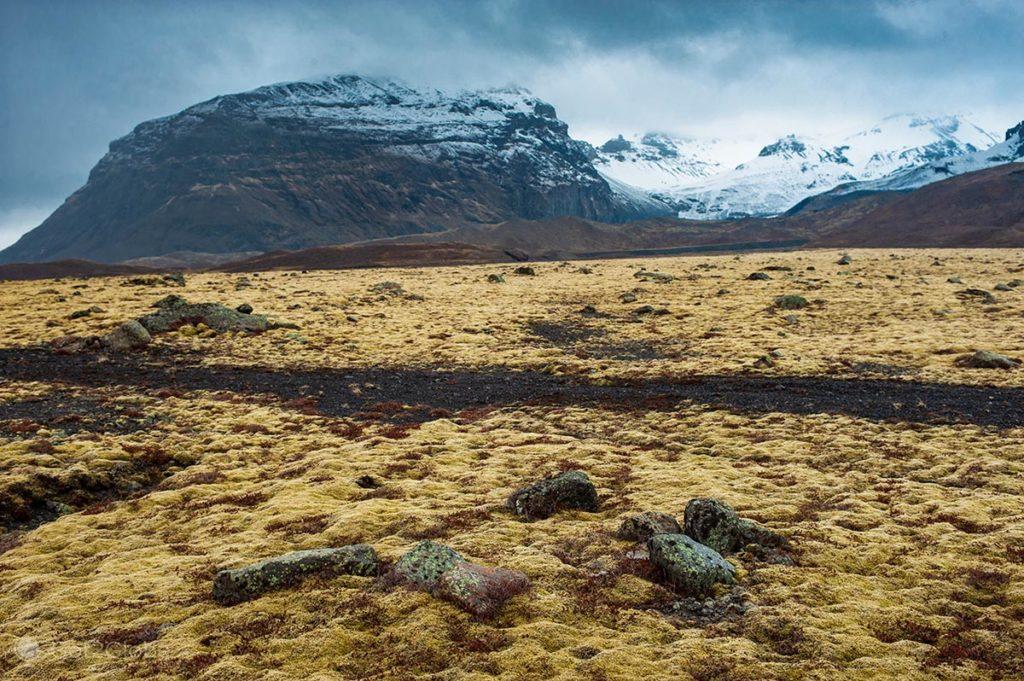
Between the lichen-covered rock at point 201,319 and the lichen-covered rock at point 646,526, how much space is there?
38967 mm

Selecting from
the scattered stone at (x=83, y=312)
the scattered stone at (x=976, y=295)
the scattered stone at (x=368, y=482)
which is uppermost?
the scattered stone at (x=83, y=312)

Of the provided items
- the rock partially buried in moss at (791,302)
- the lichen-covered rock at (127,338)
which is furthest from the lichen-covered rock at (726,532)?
the rock partially buried in moss at (791,302)

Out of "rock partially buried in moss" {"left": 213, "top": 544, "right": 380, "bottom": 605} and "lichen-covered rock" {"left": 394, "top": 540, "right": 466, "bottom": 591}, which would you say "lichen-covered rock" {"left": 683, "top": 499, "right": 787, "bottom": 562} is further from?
"rock partially buried in moss" {"left": 213, "top": 544, "right": 380, "bottom": 605}

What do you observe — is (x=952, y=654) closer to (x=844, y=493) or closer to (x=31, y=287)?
(x=844, y=493)

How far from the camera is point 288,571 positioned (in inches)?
501

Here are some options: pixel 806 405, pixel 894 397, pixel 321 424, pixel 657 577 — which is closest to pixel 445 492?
pixel 657 577

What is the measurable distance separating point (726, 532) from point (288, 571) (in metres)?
9.29

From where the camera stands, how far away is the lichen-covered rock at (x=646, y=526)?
14370mm

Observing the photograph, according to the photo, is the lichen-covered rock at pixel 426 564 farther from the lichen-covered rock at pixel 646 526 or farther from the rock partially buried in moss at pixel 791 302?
the rock partially buried in moss at pixel 791 302

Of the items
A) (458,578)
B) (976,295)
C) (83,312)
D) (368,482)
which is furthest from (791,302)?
(83,312)

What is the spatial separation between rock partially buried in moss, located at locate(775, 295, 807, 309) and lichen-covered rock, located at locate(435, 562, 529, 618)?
4769 centimetres

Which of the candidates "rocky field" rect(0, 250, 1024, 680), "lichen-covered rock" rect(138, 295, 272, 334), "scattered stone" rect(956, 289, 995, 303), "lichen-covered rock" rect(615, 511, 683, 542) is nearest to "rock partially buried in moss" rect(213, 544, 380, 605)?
"rocky field" rect(0, 250, 1024, 680)

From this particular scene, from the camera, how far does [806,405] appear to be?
87.1 feet

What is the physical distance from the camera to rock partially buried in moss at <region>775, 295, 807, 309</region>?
53469 mm
